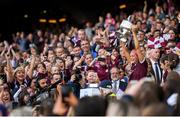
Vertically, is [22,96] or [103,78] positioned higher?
[103,78]

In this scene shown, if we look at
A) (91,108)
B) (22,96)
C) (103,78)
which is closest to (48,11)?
(103,78)

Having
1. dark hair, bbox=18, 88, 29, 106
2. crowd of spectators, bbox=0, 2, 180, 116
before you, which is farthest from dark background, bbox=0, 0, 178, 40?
dark hair, bbox=18, 88, 29, 106

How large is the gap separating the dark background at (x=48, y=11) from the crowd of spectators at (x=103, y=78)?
10.2 m

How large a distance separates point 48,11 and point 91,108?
928 inches

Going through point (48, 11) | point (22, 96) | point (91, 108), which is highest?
point (48, 11)

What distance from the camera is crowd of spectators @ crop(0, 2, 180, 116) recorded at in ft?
21.3

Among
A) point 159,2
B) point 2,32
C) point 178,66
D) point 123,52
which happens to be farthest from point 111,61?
point 2,32

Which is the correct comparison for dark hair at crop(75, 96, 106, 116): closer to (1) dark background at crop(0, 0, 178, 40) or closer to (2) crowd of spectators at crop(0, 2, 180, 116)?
(2) crowd of spectators at crop(0, 2, 180, 116)

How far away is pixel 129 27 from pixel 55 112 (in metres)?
6.54

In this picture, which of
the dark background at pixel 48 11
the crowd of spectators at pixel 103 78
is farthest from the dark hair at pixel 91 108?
the dark background at pixel 48 11

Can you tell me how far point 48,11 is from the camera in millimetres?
29719

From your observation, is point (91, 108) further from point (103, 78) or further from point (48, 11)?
point (48, 11)

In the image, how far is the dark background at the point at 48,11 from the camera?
27922mm

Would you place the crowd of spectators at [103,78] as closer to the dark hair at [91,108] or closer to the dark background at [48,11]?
the dark hair at [91,108]
